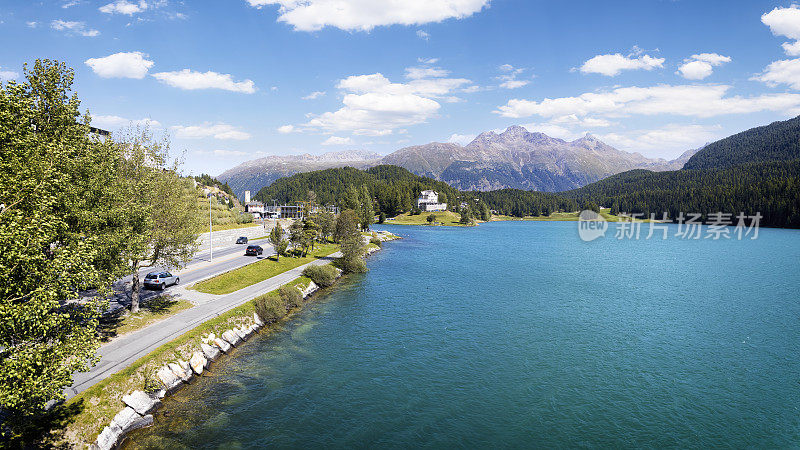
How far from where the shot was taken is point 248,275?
54.9 m

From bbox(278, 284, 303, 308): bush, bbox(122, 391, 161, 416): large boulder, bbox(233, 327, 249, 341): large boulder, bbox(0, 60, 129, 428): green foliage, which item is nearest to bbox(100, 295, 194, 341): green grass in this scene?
bbox(233, 327, 249, 341): large boulder

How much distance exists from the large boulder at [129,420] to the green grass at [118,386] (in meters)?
0.31

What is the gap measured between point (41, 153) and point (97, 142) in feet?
34.4

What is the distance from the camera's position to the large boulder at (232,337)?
34741 millimetres

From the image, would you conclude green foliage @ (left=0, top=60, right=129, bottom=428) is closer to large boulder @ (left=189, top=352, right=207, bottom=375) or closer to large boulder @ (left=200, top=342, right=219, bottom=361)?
large boulder @ (left=189, top=352, right=207, bottom=375)

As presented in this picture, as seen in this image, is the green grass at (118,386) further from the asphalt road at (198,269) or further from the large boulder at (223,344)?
the asphalt road at (198,269)

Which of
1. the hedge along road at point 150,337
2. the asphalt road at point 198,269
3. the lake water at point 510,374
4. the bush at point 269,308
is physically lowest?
the lake water at point 510,374

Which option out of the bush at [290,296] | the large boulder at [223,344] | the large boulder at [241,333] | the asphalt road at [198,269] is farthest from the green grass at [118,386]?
the bush at [290,296]

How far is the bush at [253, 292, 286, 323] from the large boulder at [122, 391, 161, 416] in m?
16.6

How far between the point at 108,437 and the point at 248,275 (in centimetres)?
3488

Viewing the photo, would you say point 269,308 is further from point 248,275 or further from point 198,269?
point 198,269

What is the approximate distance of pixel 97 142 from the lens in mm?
28422

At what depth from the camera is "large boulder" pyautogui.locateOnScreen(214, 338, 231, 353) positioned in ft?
109

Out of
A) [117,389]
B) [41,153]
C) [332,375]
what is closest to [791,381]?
[332,375]
